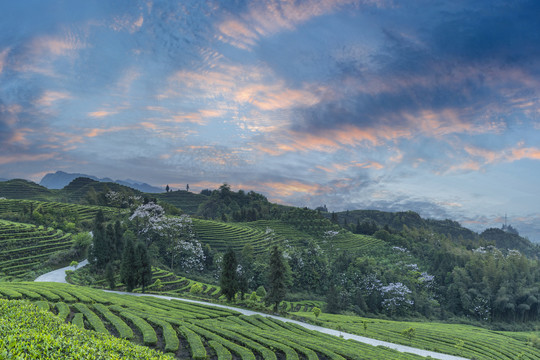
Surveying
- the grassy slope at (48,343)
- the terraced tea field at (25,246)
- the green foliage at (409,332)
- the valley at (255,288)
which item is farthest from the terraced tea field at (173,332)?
the terraced tea field at (25,246)

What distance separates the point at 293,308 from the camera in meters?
58.5

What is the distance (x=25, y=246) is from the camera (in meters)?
55.4

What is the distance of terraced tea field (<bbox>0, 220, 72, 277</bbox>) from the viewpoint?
4991cm

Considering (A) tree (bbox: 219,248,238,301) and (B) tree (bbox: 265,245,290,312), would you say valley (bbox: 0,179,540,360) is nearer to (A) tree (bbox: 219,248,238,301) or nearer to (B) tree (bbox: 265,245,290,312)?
(A) tree (bbox: 219,248,238,301)

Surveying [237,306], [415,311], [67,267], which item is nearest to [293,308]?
[237,306]

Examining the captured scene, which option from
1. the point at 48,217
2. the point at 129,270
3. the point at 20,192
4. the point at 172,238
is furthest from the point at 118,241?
the point at 20,192

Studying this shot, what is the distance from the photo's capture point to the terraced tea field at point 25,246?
164 ft

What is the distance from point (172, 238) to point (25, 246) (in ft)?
93.6

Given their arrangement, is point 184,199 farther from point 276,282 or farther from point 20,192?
point 276,282

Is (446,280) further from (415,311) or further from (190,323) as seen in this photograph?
(190,323)

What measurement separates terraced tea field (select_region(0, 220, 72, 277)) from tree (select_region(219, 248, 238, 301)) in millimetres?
35207

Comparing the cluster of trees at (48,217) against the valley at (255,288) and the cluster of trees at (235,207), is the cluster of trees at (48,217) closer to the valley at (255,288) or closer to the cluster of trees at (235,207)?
the valley at (255,288)

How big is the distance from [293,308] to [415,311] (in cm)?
3208

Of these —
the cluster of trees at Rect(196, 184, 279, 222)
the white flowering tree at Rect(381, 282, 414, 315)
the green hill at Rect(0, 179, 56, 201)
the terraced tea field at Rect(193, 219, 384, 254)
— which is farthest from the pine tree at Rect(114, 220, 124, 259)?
the green hill at Rect(0, 179, 56, 201)
